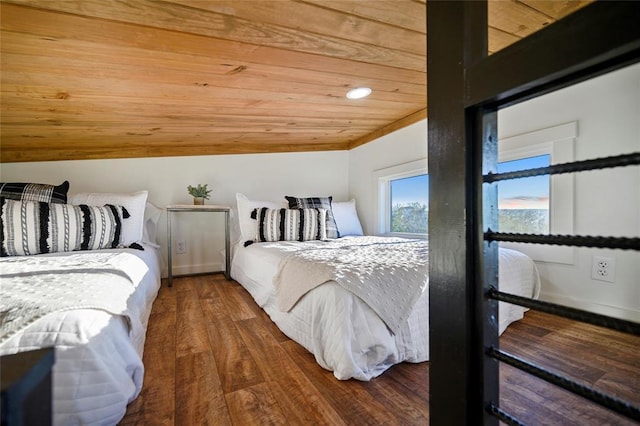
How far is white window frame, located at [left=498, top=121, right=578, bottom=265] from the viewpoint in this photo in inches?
72.9

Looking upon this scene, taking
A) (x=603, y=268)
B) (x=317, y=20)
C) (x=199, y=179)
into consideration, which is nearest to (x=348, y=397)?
(x=317, y=20)

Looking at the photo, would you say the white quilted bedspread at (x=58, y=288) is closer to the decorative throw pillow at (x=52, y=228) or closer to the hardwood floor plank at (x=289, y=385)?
the decorative throw pillow at (x=52, y=228)

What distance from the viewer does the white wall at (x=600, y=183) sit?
1608 millimetres

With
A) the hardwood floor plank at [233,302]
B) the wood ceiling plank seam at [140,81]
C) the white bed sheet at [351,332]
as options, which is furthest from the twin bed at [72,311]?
the wood ceiling plank seam at [140,81]

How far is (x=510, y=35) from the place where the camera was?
5.20ft

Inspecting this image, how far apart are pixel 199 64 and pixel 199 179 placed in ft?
5.90

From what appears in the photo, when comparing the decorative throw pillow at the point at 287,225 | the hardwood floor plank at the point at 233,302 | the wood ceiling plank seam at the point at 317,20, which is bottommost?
the hardwood floor plank at the point at 233,302

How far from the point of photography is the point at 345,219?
326 centimetres

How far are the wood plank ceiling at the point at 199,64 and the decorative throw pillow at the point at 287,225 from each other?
0.80m

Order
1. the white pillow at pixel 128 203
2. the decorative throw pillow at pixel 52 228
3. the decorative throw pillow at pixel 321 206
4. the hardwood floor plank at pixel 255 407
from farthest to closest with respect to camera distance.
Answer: the decorative throw pillow at pixel 321 206 → the white pillow at pixel 128 203 → the decorative throw pillow at pixel 52 228 → the hardwood floor plank at pixel 255 407

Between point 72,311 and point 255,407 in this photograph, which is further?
point 255,407

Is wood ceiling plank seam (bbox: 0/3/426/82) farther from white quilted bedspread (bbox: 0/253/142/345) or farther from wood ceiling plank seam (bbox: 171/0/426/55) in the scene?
white quilted bedspread (bbox: 0/253/142/345)

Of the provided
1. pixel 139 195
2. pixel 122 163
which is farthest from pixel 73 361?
pixel 122 163

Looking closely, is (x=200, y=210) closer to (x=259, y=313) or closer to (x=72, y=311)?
(x=259, y=313)
